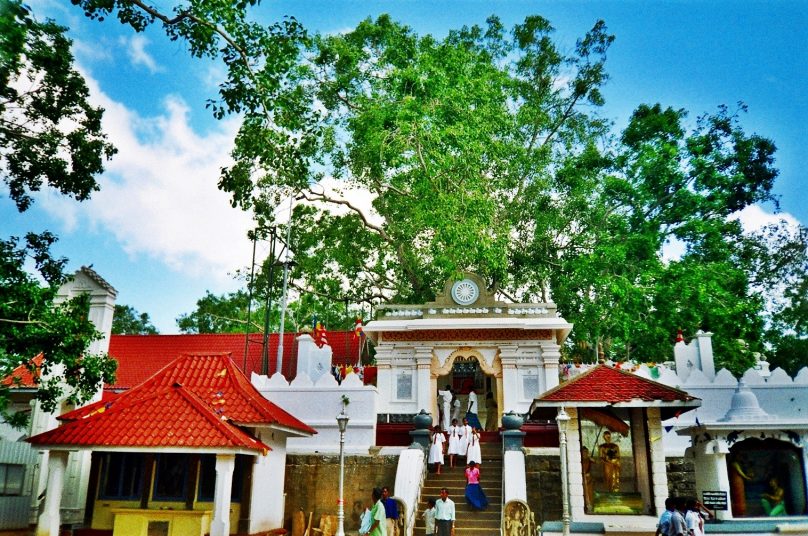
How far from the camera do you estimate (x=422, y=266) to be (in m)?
28.7

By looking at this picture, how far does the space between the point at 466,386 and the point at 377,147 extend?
10310mm

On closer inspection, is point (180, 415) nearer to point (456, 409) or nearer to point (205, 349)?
point (456, 409)

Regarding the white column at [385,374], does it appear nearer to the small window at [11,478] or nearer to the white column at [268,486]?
the white column at [268,486]

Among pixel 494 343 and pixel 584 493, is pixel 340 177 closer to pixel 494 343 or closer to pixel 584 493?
pixel 494 343

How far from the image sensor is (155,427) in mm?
12430

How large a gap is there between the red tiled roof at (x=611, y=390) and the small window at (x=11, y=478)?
12702mm

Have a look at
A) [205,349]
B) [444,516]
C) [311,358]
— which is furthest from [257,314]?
[444,516]

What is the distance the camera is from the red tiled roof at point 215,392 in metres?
13.7

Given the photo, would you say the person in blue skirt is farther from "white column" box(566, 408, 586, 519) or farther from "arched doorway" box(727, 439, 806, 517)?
"arched doorway" box(727, 439, 806, 517)

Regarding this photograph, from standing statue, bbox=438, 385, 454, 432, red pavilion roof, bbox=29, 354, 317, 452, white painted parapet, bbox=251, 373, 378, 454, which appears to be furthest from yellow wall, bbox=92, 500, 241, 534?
standing statue, bbox=438, 385, 454, 432

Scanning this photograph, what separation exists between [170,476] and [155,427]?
122 cm

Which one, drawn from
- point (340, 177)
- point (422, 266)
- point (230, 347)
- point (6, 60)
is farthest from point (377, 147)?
point (6, 60)

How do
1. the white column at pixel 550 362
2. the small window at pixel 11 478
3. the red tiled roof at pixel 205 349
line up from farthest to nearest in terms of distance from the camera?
the red tiled roof at pixel 205 349
the white column at pixel 550 362
the small window at pixel 11 478

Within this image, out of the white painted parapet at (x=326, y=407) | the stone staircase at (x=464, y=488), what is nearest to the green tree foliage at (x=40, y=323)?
the white painted parapet at (x=326, y=407)
